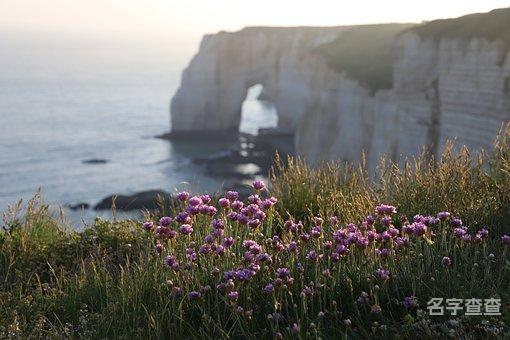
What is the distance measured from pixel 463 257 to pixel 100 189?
47180 mm

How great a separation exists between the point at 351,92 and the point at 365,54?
1175cm

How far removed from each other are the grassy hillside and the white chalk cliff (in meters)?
0.78

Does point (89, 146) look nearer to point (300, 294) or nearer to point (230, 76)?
point (230, 76)

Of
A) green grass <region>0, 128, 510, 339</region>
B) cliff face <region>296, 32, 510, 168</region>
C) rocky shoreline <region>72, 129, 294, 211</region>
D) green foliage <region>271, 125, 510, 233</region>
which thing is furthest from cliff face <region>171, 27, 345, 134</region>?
green grass <region>0, 128, 510, 339</region>

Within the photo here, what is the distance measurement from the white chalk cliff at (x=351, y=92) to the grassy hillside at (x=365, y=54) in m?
0.78

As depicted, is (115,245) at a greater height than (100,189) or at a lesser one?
greater

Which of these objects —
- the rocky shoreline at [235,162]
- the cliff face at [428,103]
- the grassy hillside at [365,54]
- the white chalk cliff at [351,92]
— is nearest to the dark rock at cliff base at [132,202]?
the rocky shoreline at [235,162]

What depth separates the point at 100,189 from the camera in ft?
164

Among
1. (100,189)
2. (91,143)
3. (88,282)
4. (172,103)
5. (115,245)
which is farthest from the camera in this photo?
(91,143)

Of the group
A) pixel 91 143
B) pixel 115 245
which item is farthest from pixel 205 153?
pixel 115 245

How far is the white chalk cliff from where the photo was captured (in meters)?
29.8

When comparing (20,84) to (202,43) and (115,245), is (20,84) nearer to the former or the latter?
(202,43)

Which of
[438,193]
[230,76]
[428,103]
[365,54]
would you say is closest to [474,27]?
[428,103]

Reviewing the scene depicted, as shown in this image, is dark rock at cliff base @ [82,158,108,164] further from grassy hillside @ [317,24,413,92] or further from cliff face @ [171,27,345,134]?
grassy hillside @ [317,24,413,92]
